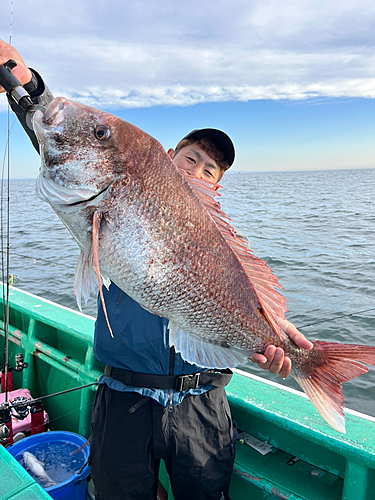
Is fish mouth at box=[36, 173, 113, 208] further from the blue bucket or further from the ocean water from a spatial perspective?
the ocean water

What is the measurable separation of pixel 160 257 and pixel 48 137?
584 mm

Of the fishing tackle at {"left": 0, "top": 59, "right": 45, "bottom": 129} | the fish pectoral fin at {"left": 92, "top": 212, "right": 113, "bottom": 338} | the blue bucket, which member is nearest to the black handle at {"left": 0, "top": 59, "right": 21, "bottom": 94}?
the fishing tackle at {"left": 0, "top": 59, "right": 45, "bottom": 129}

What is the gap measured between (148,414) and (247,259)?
3.37 feet

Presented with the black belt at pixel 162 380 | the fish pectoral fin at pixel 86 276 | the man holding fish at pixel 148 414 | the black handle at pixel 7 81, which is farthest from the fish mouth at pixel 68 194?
the black belt at pixel 162 380

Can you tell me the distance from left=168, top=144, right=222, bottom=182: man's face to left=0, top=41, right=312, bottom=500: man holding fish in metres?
0.89

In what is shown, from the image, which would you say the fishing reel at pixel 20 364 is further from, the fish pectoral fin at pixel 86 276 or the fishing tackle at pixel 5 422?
the fish pectoral fin at pixel 86 276

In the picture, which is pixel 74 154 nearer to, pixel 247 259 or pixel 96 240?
pixel 96 240

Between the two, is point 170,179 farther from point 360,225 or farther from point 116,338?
point 360,225

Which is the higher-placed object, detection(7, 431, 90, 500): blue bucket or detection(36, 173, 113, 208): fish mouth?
detection(36, 173, 113, 208): fish mouth

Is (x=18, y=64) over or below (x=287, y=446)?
over


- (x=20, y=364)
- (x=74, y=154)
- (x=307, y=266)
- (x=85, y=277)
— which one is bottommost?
(x=20, y=364)

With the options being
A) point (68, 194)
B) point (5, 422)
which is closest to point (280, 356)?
point (68, 194)

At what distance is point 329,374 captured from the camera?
1.84 meters

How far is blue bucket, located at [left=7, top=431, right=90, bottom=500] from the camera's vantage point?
8.86ft
